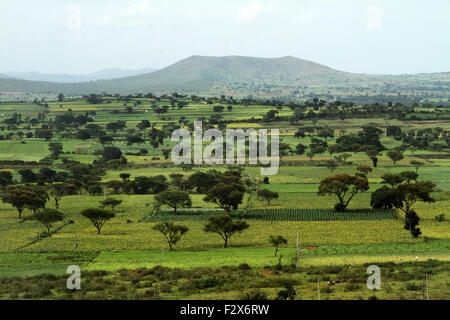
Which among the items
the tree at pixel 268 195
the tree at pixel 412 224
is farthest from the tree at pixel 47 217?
the tree at pixel 412 224

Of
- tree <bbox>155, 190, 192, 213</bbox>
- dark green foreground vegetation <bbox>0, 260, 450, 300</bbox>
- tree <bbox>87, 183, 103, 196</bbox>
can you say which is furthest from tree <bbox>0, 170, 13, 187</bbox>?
dark green foreground vegetation <bbox>0, 260, 450, 300</bbox>

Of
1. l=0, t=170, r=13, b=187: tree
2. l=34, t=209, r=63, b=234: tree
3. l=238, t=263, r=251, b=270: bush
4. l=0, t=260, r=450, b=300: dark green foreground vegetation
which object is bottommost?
l=0, t=170, r=13, b=187: tree

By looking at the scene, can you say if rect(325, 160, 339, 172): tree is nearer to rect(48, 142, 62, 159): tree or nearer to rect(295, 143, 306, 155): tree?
rect(295, 143, 306, 155): tree

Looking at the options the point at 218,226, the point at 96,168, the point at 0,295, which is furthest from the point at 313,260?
the point at 96,168

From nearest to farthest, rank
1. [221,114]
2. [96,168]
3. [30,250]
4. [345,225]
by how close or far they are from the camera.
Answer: [30,250], [345,225], [96,168], [221,114]

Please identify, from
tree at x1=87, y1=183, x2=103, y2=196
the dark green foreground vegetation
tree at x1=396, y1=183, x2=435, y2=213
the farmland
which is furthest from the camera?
tree at x1=87, y1=183, x2=103, y2=196

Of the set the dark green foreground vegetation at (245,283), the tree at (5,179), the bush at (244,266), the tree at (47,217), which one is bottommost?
the tree at (5,179)

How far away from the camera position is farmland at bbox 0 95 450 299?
33.2 m

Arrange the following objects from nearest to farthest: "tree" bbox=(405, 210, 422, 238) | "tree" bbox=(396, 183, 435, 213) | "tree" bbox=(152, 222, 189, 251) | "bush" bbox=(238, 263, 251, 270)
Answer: "bush" bbox=(238, 263, 251, 270) < "tree" bbox=(152, 222, 189, 251) < "tree" bbox=(405, 210, 422, 238) < "tree" bbox=(396, 183, 435, 213)

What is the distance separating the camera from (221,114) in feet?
461

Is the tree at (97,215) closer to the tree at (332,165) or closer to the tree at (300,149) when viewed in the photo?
Answer: the tree at (332,165)

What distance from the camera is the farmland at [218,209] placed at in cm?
3319
